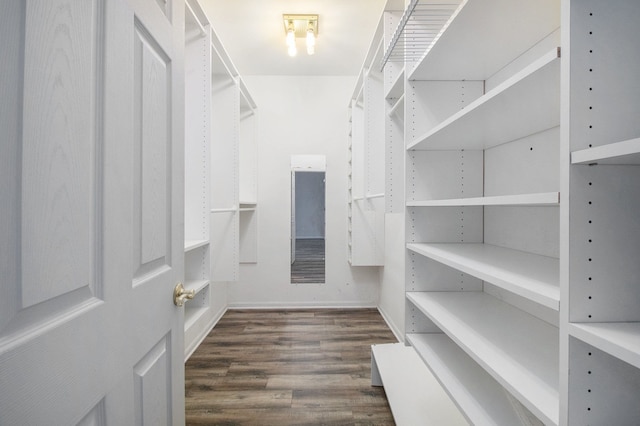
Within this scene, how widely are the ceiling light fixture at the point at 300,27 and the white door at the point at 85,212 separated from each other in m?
1.93

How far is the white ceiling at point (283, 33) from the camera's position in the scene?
8.32 feet

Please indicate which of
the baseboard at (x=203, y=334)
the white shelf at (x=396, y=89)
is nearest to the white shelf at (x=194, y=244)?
the baseboard at (x=203, y=334)

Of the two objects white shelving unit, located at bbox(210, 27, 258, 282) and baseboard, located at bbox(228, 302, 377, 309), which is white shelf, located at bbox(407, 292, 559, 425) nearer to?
white shelving unit, located at bbox(210, 27, 258, 282)

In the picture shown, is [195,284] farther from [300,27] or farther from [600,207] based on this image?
[300,27]

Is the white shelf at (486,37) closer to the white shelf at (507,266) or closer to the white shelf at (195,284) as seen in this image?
the white shelf at (507,266)

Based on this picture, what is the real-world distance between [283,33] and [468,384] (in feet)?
9.64

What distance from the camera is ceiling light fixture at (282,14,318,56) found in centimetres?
265

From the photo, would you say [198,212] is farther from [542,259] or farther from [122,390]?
[542,259]

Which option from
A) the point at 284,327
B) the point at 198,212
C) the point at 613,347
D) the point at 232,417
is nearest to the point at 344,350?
the point at 284,327

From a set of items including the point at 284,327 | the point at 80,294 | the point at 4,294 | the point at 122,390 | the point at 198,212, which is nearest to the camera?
the point at 4,294

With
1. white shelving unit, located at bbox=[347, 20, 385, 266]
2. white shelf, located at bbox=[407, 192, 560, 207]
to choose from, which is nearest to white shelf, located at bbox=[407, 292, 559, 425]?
white shelf, located at bbox=[407, 192, 560, 207]

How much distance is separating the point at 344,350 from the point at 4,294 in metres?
2.53

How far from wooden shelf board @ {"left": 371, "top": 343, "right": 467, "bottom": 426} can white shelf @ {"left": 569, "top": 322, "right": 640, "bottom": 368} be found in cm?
114

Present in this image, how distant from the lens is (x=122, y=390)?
28.5 inches
